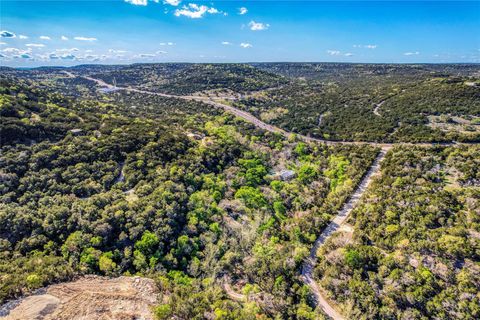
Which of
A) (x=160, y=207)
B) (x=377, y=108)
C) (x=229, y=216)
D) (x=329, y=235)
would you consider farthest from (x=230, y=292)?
(x=377, y=108)

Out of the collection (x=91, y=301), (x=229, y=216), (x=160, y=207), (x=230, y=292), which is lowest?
(x=230, y=292)

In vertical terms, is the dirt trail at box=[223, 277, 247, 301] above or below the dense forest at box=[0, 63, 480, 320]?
below

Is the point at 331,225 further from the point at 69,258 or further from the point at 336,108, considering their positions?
the point at 336,108

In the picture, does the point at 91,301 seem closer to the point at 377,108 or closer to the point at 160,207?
the point at 160,207

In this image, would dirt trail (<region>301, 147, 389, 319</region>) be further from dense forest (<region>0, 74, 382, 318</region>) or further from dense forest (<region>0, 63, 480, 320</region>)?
dense forest (<region>0, 74, 382, 318</region>)

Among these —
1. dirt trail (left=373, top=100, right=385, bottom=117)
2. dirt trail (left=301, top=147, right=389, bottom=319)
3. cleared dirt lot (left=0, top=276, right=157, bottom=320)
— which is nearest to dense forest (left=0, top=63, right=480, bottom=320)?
dirt trail (left=301, top=147, right=389, bottom=319)

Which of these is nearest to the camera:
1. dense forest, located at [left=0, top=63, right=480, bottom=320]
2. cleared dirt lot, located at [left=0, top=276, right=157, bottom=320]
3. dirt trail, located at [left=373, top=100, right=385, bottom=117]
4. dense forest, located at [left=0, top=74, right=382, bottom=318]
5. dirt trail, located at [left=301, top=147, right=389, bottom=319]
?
cleared dirt lot, located at [left=0, top=276, right=157, bottom=320]

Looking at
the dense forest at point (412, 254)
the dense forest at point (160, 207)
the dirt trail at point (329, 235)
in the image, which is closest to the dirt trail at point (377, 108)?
the dense forest at point (160, 207)
